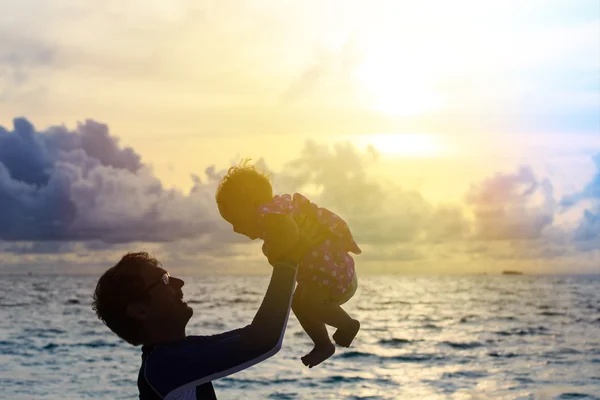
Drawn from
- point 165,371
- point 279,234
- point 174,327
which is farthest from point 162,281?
point 279,234

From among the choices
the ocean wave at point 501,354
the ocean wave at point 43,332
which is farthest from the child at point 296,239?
the ocean wave at point 43,332

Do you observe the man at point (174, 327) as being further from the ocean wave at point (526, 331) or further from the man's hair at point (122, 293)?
the ocean wave at point (526, 331)

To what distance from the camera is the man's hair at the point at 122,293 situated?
→ 3.09 meters

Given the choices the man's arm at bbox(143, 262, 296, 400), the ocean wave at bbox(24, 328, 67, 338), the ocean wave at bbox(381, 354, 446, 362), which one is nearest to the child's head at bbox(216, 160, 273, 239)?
the man's arm at bbox(143, 262, 296, 400)

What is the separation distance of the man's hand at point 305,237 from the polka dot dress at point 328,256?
3 centimetres

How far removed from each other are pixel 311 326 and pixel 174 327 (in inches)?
26.6

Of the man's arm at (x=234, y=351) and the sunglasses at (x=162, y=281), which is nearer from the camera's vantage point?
the man's arm at (x=234, y=351)

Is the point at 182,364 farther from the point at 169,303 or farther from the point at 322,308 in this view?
the point at 322,308

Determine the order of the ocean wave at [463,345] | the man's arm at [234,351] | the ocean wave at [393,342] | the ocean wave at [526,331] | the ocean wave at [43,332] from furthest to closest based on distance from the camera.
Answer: the ocean wave at [526,331]
the ocean wave at [43,332]
the ocean wave at [393,342]
the ocean wave at [463,345]
the man's arm at [234,351]

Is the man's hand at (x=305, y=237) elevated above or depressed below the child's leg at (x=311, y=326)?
above

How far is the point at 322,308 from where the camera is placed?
3.46m

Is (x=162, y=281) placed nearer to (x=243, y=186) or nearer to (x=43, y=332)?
(x=243, y=186)

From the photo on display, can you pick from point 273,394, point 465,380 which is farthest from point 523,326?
point 273,394

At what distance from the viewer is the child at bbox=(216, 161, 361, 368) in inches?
119
